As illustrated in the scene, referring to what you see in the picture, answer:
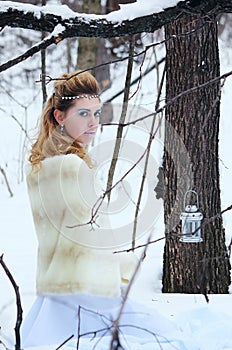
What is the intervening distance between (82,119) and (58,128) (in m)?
0.10

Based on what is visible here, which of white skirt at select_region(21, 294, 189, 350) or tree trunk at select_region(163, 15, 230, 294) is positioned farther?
tree trunk at select_region(163, 15, 230, 294)

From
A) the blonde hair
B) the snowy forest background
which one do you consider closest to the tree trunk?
the snowy forest background

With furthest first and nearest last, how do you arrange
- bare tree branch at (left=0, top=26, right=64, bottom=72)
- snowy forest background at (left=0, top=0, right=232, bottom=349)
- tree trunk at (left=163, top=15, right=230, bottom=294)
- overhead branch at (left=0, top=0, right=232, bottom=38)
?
snowy forest background at (left=0, top=0, right=232, bottom=349) < tree trunk at (left=163, top=15, right=230, bottom=294) < overhead branch at (left=0, top=0, right=232, bottom=38) < bare tree branch at (left=0, top=26, right=64, bottom=72)

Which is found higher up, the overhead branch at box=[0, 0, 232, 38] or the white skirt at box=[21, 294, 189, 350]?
the overhead branch at box=[0, 0, 232, 38]

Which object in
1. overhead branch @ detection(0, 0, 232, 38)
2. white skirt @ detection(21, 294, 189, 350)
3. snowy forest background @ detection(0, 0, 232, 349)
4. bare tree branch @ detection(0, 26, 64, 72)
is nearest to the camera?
bare tree branch @ detection(0, 26, 64, 72)

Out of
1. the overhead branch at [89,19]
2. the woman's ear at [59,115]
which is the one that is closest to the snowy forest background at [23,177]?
the overhead branch at [89,19]

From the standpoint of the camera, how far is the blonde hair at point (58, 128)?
2.62m

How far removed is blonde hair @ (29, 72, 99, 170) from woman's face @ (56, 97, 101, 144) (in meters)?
0.02

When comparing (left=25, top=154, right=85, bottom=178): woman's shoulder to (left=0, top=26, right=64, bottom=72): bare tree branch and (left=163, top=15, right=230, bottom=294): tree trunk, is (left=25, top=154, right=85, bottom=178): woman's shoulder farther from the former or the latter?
(left=163, top=15, right=230, bottom=294): tree trunk

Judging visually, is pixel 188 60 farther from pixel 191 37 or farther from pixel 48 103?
pixel 48 103

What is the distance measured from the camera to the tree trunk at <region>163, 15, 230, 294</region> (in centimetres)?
314

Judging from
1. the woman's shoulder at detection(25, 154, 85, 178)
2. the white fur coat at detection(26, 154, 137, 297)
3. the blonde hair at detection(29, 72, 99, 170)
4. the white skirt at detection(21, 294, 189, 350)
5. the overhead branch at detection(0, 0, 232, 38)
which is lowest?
the white skirt at detection(21, 294, 189, 350)

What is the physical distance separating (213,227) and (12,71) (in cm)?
855

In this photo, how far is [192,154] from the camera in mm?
3184
